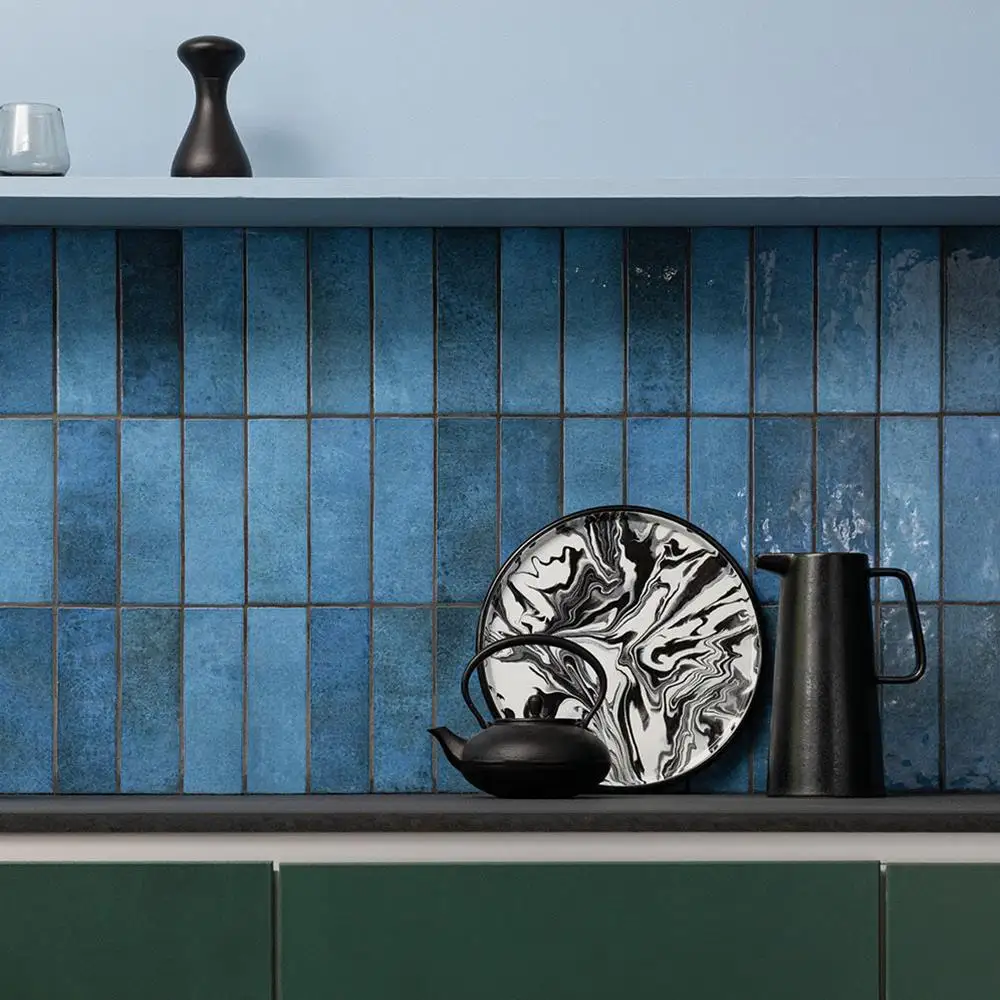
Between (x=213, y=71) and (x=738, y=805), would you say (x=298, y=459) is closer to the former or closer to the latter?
(x=213, y=71)

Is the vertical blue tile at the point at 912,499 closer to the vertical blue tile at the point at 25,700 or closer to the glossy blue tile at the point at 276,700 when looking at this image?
the glossy blue tile at the point at 276,700

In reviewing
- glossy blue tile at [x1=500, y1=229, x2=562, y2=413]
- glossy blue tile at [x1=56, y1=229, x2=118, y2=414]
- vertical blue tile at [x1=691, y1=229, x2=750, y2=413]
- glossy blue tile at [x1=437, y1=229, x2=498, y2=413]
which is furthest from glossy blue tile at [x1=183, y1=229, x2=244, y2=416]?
vertical blue tile at [x1=691, y1=229, x2=750, y2=413]

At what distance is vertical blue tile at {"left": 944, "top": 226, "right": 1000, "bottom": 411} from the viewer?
2.32 metres

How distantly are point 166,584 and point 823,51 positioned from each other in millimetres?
1357

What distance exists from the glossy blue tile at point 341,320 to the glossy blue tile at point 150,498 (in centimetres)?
25

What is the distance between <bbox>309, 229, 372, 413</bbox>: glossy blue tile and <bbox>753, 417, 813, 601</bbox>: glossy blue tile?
0.64m

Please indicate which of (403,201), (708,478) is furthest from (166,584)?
(708,478)

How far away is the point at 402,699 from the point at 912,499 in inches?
34.3

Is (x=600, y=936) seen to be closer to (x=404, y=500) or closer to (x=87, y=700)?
(x=404, y=500)

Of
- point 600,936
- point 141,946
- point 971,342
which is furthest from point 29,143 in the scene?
point 971,342

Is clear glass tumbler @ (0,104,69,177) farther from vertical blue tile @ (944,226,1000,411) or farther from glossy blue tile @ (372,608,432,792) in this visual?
vertical blue tile @ (944,226,1000,411)

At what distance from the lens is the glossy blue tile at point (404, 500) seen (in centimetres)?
231

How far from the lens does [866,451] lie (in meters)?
2.32

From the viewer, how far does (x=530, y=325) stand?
2.32 meters
